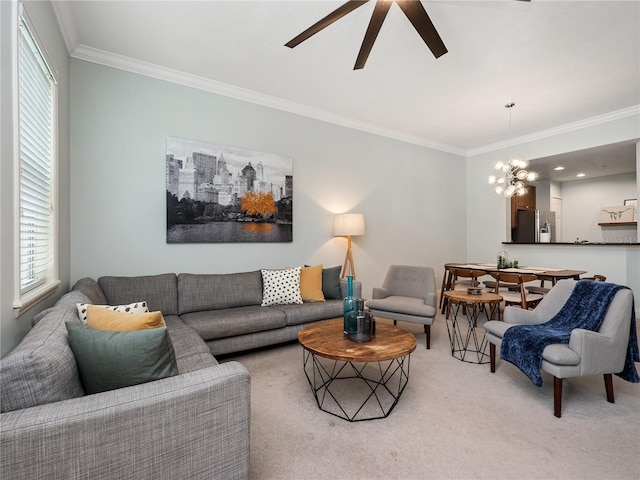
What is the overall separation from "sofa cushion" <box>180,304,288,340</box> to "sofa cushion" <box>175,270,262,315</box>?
0.10m

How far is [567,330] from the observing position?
2.41 m

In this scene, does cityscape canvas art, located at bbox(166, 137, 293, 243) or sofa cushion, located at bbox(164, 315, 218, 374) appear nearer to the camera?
sofa cushion, located at bbox(164, 315, 218, 374)

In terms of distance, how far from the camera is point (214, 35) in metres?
2.75

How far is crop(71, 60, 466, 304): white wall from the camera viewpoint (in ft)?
9.87

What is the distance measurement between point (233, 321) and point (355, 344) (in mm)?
1259

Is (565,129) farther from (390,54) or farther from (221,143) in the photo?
(221,143)

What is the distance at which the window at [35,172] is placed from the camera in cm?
178

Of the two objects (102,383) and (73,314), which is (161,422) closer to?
(102,383)

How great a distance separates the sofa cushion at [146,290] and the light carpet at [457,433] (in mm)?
1122

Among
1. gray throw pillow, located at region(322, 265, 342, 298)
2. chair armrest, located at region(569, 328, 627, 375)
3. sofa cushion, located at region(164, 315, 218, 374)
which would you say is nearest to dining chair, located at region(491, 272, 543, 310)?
chair armrest, located at region(569, 328, 627, 375)

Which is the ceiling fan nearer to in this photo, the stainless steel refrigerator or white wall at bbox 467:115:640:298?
white wall at bbox 467:115:640:298

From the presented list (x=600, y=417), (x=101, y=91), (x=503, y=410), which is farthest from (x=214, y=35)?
(x=600, y=417)

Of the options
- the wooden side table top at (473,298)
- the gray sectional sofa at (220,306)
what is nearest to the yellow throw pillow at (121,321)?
the gray sectional sofa at (220,306)

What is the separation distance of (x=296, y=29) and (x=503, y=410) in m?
3.27
